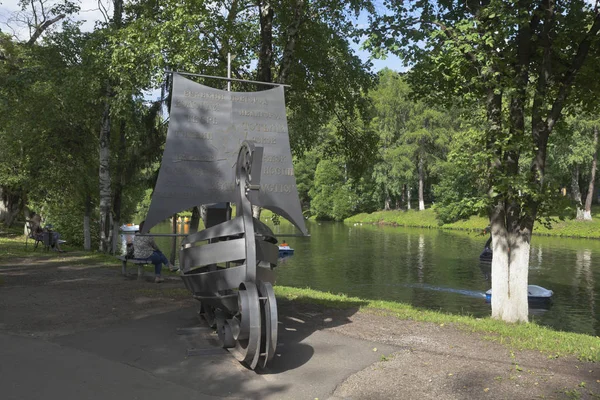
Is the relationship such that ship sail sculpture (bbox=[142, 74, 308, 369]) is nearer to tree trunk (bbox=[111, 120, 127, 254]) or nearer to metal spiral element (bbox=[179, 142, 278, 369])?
metal spiral element (bbox=[179, 142, 278, 369])

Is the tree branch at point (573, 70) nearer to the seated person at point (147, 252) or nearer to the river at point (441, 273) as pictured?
the river at point (441, 273)

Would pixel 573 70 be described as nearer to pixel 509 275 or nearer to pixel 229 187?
pixel 509 275

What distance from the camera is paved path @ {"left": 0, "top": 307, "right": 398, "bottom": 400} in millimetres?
5777

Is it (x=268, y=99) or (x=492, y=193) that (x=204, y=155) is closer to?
(x=268, y=99)

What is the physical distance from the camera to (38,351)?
6.89 m

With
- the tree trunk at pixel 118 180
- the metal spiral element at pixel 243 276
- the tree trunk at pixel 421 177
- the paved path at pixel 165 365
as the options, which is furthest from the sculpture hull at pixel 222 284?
the tree trunk at pixel 421 177

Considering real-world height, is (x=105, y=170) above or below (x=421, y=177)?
below

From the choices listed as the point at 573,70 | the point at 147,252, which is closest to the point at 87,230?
the point at 147,252

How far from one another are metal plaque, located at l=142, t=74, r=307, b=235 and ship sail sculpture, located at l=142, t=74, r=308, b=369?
15 millimetres

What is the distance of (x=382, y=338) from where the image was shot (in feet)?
26.8

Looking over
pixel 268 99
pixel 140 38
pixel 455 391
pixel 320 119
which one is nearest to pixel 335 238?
pixel 320 119

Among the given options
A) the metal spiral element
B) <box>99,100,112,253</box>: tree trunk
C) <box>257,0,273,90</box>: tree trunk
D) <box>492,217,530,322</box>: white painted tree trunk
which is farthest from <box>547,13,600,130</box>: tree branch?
<box>99,100,112,253</box>: tree trunk

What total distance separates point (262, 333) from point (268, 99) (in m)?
4.12

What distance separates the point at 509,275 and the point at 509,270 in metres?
0.09
